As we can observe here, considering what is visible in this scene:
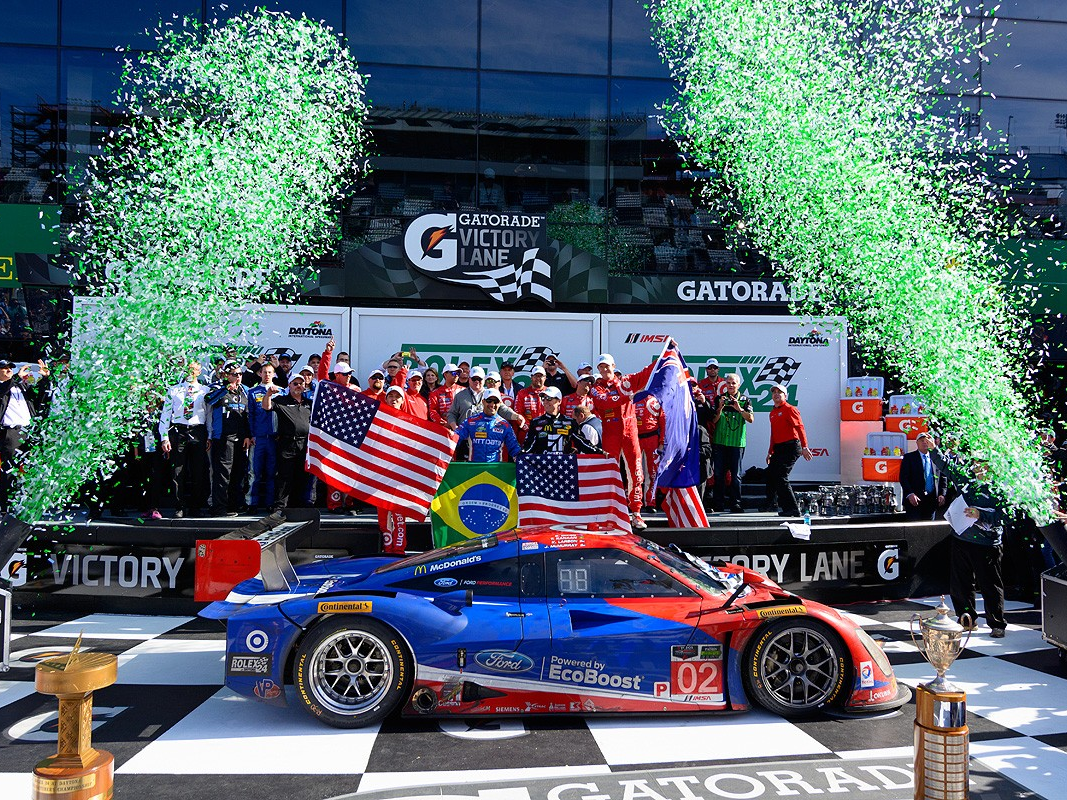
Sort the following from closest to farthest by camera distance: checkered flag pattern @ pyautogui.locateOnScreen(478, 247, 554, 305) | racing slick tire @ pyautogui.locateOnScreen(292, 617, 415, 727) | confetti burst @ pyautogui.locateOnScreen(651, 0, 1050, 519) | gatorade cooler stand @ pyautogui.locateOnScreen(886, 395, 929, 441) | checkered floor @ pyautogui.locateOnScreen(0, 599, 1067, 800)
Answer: checkered floor @ pyautogui.locateOnScreen(0, 599, 1067, 800) → racing slick tire @ pyautogui.locateOnScreen(292, 617, 415, 727) → confetti burst @ pyautogui.locateOnScreen(651, 0, 1050, 519) → gatorade cooler stand @ pyautogui.locateOnScreen(886, 395, 929, 441) → checkered flag pattern @ pyautogui.locateOnScreen(478, 247, 554, 305)

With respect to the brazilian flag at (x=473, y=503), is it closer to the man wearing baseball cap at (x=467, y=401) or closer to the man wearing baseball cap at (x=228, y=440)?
the man wearing baseball cap at (x=467, y=401)

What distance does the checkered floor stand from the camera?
4.52 meters

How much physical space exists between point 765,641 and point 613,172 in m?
12.7

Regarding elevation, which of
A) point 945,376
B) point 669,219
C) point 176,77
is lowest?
point 945,376

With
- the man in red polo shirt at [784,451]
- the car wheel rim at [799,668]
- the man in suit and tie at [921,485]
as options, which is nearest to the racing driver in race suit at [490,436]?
the man in red polo shirt at [784,451]

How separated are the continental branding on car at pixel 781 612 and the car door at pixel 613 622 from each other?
0.42 m

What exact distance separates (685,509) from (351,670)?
17.0 ft

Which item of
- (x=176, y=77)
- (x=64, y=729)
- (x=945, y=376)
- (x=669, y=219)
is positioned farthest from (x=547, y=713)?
(x=176, y=77)

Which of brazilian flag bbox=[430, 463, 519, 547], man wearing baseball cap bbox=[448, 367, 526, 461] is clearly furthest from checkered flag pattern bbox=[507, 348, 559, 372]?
brazilian flag bbox=[430, 463, 519, 547]

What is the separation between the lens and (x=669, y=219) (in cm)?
1655

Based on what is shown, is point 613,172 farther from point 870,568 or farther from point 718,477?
point 870,568

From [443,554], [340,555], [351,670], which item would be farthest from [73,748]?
[340,555]

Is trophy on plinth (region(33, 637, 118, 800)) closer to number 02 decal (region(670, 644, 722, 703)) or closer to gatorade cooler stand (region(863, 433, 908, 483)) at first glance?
number 02 decal (region(670, 644, 722, 703))

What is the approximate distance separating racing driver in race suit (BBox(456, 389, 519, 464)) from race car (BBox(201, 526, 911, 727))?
389 centimetres
